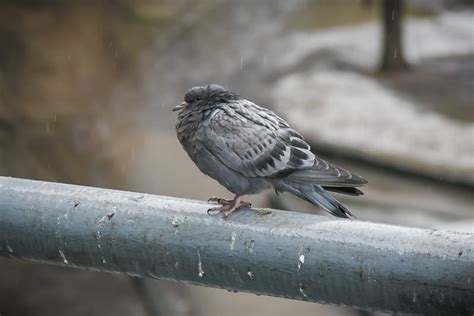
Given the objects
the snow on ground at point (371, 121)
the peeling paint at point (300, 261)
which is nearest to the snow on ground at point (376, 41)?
the snow on ground at point (371, 121)

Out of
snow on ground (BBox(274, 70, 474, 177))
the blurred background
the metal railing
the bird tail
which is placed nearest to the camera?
the metal railing

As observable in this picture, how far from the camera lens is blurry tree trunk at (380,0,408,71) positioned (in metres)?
10.8

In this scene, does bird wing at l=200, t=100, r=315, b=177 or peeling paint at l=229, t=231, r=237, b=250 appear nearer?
peeling paint at l=229, t=231, r=237, b=250

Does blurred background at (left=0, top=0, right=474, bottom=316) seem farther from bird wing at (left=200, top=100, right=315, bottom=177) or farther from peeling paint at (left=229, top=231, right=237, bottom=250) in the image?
peeling paint at (left=229, top=231, right=237, bottom=250)

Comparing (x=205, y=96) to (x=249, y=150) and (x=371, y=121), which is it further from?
(x=371, y=121)

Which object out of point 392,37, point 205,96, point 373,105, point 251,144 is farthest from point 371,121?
point 251,144

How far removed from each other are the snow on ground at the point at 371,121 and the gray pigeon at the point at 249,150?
17.7 feet

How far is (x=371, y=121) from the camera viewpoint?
31.7ft

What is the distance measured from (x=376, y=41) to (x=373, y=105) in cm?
187

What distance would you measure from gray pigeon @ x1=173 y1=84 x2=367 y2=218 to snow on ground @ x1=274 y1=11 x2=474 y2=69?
7.79 meters

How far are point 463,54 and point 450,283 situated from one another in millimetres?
9947

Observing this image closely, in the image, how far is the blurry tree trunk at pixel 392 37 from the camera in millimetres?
10797

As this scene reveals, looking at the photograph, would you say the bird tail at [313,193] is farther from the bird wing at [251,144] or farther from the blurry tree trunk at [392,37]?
the blurry tree trunk at [392,37]

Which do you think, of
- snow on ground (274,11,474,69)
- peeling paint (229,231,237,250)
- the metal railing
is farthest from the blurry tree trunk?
peeling paint (229,231,237,250)
